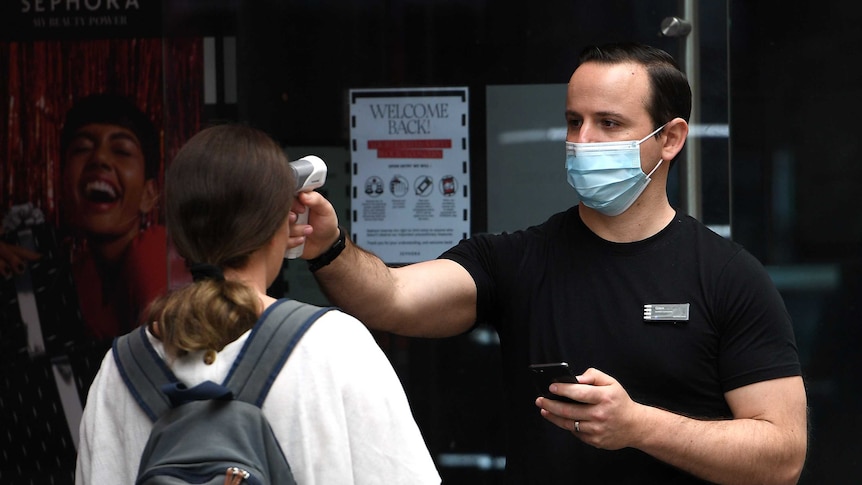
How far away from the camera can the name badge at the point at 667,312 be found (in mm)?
2711

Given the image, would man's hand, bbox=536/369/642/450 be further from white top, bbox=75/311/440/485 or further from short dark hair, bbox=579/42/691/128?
short dark hair, bbox=579/42/691/128

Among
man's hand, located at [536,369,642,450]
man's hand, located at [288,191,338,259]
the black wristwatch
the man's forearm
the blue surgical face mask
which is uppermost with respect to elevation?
the blue surgical face mask

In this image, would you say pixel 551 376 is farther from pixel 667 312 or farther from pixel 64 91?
pixel 64 91

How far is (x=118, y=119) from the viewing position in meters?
4.26

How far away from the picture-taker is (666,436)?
257cm

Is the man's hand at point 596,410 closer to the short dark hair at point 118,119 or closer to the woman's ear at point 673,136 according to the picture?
the woman's ear at point 673,136

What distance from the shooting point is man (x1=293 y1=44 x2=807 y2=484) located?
2.63 metres

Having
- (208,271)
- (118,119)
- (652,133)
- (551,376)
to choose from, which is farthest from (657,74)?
(118,119)

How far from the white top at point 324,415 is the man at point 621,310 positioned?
2.14 feet

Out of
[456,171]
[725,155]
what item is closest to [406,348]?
[456,171]

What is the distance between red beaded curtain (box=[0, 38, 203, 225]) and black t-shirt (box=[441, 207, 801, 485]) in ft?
5.98

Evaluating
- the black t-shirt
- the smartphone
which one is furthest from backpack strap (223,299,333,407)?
the black t-shirt

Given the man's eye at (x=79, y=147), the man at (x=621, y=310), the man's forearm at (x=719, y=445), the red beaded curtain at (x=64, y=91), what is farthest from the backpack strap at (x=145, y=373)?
the man's eye at (x=79, y=147)

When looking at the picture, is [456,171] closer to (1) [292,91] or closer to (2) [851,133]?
(1) [292,91]
